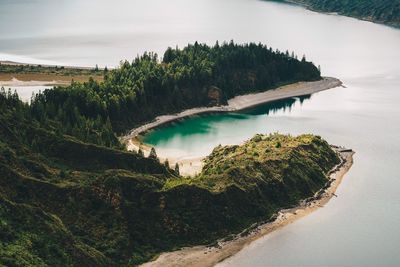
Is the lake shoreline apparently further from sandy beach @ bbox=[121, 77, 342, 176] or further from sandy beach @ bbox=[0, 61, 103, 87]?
sandy beach @ bbox=[0, 61, 103, 87]

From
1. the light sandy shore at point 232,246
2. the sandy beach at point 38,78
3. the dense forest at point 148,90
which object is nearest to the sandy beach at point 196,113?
the dense forest at point 148,90

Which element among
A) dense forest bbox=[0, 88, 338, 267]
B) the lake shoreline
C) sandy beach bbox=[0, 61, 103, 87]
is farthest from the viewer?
sandy beach bbox=[0, 61, 103, 87]

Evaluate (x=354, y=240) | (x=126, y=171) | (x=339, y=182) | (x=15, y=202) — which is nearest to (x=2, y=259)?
(x=15, y=202)

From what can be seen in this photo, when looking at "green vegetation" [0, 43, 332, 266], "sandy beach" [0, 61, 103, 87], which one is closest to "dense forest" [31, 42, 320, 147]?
"green vegetation" [0, 43, 332, 266]

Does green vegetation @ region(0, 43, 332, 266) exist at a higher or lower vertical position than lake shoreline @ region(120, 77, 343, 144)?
lower

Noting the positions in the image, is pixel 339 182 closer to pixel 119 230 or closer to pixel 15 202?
pixel 119 230

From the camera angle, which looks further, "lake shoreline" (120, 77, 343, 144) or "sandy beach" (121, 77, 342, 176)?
"lake shoreline" (120, 77, 343, 144)
